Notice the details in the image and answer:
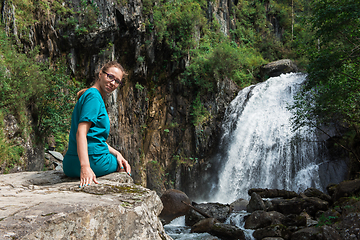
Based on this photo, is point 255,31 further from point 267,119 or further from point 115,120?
point 115,120

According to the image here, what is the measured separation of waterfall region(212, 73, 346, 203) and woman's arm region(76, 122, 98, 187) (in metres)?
8.70

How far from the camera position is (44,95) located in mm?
8320

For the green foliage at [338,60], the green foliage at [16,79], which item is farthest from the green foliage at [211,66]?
the green foliage at [16,79]

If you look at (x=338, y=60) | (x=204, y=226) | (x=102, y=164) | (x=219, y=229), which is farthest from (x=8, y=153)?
(x=338, y=60)

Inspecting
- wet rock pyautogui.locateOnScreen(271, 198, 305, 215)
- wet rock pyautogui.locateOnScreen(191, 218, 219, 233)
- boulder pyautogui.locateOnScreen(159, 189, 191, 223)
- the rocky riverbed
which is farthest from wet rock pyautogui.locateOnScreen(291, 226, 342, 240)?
boulder pyautogui.locateOnScreen(159, 189, 191, 223)

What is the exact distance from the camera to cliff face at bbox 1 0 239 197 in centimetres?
1051

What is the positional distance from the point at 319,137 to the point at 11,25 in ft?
43.9

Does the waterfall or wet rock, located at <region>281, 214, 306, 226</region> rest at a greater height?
the waterfall

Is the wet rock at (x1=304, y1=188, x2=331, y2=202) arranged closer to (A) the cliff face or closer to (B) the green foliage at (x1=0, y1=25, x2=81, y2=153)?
(A) the cliff face

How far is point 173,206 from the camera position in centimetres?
971

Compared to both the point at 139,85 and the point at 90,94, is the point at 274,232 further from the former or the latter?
the point at 139,85

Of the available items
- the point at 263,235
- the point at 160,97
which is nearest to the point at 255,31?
the point at 160,97

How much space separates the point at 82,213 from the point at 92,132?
3.20ft

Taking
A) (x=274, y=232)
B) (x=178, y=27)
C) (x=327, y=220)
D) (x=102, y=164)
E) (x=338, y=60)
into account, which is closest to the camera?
(x=102, y=164)
